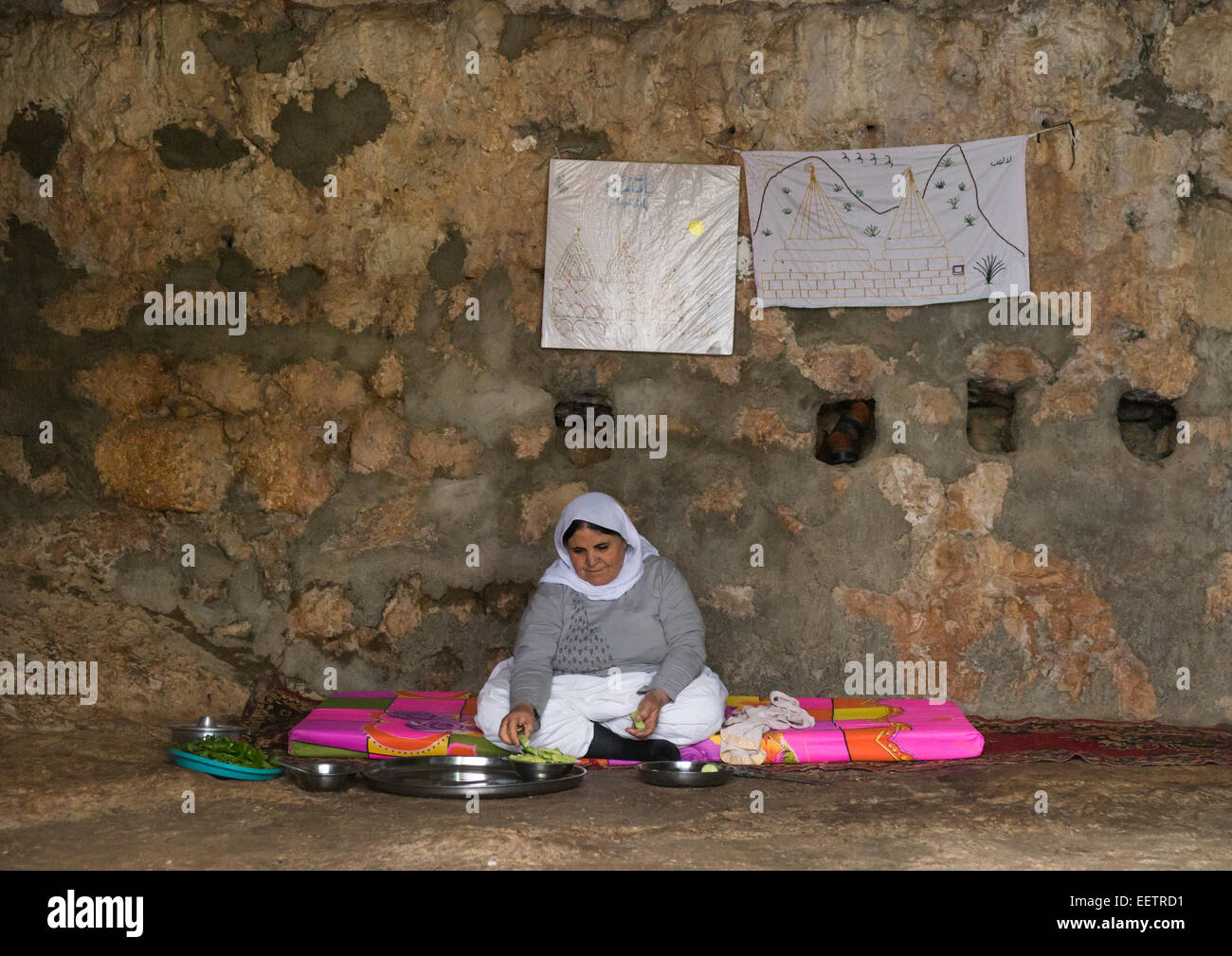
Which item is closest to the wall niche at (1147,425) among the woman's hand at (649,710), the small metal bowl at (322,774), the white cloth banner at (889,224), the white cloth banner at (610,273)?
the white cloth banner at (889,224)

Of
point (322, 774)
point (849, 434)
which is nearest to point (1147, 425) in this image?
point (849, 434)

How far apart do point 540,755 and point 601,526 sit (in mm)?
833

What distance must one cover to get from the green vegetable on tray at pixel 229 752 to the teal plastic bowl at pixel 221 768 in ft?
0.05

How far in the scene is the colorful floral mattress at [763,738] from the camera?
4.38 meters

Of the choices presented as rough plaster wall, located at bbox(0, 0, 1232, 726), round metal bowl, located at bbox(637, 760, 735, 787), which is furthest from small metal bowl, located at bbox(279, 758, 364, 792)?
rough plaster wall, located at bbox(0, 0, 1232, 726)

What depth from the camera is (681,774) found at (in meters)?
3.98

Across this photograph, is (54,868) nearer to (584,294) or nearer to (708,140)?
(584,294)

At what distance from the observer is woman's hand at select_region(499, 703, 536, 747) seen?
159 inches

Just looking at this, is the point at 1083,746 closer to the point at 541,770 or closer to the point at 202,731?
the point at 541,770

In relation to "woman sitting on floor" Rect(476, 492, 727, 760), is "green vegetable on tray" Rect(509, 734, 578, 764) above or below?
below

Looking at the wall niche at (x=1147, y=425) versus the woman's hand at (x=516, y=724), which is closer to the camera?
the woman's hand at (x=516, y=724)

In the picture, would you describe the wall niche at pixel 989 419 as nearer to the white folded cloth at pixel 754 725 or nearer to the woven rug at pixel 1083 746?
the woven rug at pixel 1083 746

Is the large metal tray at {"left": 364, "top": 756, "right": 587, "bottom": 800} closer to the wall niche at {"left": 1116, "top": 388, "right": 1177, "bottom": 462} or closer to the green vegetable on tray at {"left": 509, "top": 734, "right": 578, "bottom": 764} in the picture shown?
the green vegetable on tray at {"left": 509, "top": 734, "right": 578, "bottom": 764}

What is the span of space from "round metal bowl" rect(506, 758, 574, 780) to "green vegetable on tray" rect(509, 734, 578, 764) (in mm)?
99
